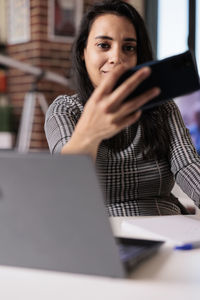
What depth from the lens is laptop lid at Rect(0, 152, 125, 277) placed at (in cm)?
58

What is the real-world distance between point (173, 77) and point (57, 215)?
1.23 ft

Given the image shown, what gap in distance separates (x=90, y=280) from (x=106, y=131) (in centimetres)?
28

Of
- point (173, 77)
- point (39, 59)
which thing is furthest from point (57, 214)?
point (39, 59)

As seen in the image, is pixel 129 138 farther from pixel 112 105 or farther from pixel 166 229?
pixel 112 105

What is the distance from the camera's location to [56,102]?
→ 1403 mm

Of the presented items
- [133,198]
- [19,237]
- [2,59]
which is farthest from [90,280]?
[2,59]

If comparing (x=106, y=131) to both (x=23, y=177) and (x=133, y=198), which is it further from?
(x=133, y=198)

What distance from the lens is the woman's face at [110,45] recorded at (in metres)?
1.39

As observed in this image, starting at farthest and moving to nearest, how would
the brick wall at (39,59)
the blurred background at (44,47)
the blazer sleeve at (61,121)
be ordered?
the brick wall at (39,59) < the blurred background at (44,47) < the blazer sleeve at (61,121)

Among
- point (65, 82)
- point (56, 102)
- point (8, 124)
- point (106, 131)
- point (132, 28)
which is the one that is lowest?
point (8, 124)

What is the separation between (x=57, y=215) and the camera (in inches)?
24.2

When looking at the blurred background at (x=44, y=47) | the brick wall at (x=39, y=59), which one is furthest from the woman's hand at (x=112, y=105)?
the brick wall at (x=39, y=59)

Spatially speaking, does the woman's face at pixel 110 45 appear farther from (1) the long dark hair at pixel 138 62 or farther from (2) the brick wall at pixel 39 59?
(2) the brick wall at pixel 39 59

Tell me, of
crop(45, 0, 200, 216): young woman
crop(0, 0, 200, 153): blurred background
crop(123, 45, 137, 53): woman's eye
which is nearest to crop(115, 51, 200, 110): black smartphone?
crop(45, 0, 200, 216): young woman
